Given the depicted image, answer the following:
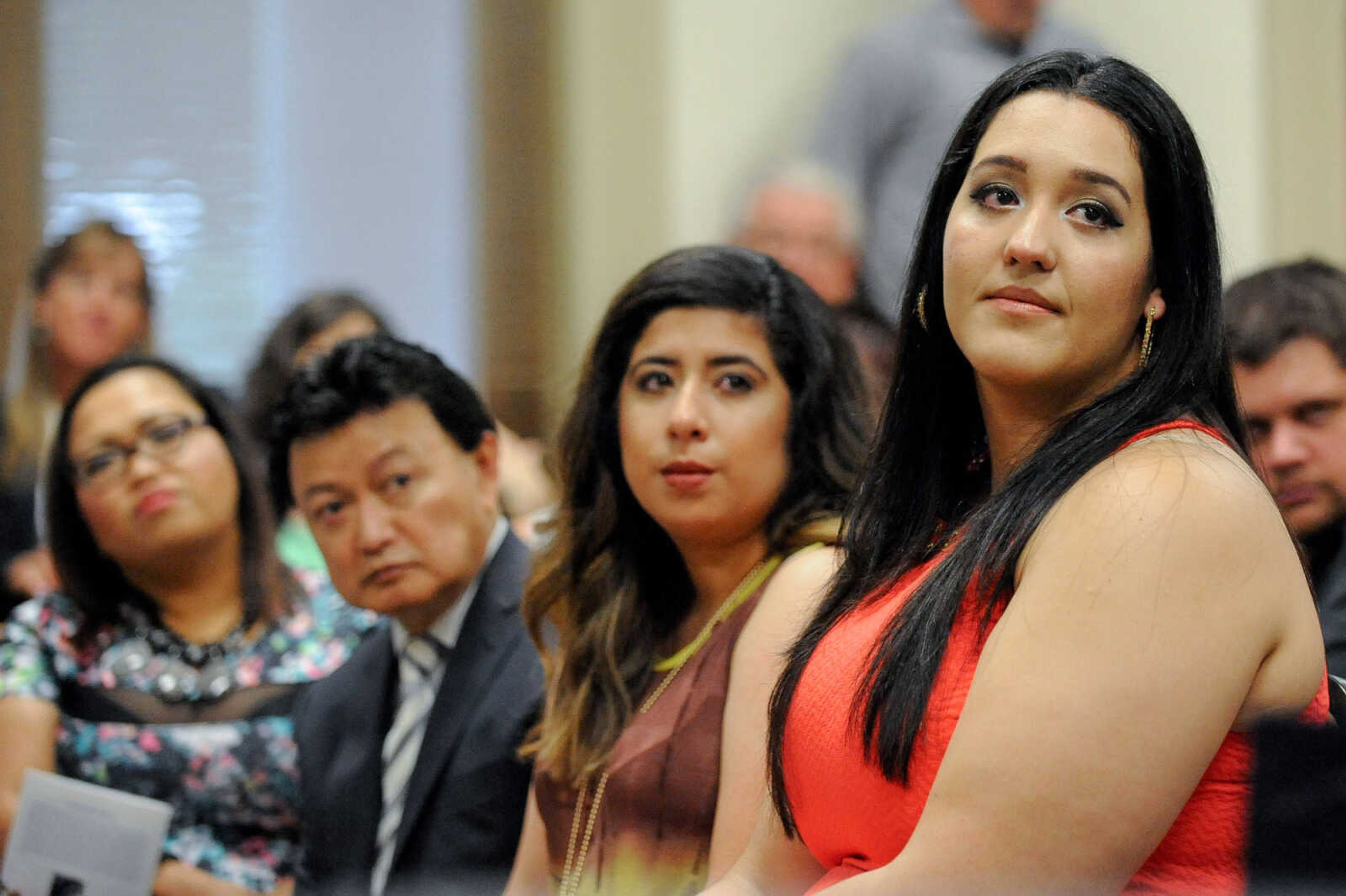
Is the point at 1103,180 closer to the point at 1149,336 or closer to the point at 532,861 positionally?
the point at 1149,336

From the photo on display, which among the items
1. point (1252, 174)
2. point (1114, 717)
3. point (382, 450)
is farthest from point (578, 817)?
point (1252, 174)

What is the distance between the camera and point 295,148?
4.51m

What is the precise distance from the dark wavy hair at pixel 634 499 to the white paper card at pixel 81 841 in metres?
0.57

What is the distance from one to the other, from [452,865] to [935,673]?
118 cm

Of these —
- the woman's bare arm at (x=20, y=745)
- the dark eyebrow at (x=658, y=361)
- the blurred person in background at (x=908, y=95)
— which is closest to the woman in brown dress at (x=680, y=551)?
the dark eyebrow at (x=658, y=361)

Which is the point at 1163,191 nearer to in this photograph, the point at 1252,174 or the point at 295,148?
the point at 1252,174

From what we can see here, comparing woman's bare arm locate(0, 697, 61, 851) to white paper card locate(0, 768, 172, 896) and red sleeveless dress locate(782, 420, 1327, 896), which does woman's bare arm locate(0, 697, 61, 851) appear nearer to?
white paper card locate(0, 768, 172, 896)

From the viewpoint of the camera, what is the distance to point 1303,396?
94.9 inches

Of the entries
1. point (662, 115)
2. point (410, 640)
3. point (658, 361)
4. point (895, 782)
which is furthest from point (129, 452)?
point (895, 782)

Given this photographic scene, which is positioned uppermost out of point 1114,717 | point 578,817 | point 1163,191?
point 1163,191

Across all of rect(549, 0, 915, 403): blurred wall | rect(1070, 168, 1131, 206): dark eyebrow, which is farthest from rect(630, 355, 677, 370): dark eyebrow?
rect(549, 0, 915, 403): blurred wall

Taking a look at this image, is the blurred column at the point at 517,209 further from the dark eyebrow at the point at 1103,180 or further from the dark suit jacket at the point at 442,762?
the dark eyebrow at the point at 1103,180

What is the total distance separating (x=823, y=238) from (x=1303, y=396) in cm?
122

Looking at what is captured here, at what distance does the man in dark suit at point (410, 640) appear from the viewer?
2.39 metres
